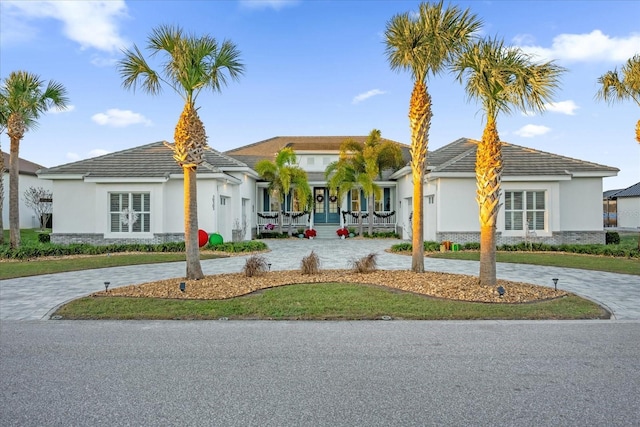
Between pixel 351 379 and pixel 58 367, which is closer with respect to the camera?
pixel 351 379

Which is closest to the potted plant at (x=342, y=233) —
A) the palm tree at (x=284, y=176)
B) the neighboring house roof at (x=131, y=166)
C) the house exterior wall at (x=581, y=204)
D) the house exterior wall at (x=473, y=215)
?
the palm tree at (x=284, y=176)

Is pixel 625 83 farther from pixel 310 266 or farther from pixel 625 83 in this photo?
pixel 310 266

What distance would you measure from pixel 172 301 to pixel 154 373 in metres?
3.83

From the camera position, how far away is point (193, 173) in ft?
33.0

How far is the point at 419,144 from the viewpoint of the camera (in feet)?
37.2

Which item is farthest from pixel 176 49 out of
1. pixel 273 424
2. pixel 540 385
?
pixel 540 385

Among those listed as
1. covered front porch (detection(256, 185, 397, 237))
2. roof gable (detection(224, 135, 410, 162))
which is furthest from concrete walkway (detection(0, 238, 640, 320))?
roof gable (detection(224, 135, 410, 162))

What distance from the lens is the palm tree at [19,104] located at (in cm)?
1739

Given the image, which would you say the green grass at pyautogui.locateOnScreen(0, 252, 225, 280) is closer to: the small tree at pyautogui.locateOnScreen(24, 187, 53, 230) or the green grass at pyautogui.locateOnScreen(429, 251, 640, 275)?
the green grass at pyautogui.locateOnScreen(429, 251, 640, 275)

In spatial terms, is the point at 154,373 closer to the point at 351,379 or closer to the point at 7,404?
the point at 7,404

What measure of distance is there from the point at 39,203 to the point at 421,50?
108 feet

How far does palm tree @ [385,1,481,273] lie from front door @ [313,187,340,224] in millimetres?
18661

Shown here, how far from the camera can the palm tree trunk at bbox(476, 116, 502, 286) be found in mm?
9266

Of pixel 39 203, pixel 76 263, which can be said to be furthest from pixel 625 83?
pixel 39 203
